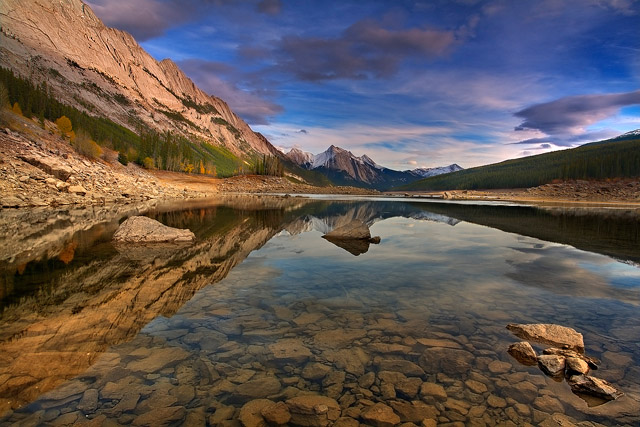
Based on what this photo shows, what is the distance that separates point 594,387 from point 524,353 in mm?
1327

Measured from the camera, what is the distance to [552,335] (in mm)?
7730

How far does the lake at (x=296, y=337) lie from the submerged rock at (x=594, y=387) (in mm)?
178

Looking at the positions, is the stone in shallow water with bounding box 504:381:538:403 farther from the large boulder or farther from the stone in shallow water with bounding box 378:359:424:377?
the large boulder

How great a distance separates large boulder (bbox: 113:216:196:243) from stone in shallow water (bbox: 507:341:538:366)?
17.8 metres

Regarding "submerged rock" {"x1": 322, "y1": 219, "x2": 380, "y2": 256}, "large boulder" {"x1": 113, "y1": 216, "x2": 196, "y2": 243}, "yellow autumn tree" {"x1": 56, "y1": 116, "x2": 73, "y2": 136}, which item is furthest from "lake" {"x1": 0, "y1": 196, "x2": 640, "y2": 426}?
"yellow autumn tree" {"x1": 56, "y1": 116, "x2": 73, "y2": 136}

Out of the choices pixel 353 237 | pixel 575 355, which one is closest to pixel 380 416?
pixel 575 355

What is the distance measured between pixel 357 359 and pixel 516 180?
683 ft

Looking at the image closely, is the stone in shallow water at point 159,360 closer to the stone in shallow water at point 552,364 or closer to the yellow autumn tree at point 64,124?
the stone in shallow water at point 552,364

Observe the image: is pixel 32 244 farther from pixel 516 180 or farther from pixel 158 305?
pixel 516 180

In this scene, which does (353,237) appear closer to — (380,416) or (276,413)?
(380,416)

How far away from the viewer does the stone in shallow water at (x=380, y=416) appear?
512cm

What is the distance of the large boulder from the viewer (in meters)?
19.3

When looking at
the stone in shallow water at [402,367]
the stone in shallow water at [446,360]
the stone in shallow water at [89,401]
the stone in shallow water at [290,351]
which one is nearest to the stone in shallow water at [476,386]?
the stone in shallow water at [446,360]

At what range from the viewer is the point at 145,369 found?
635cm
